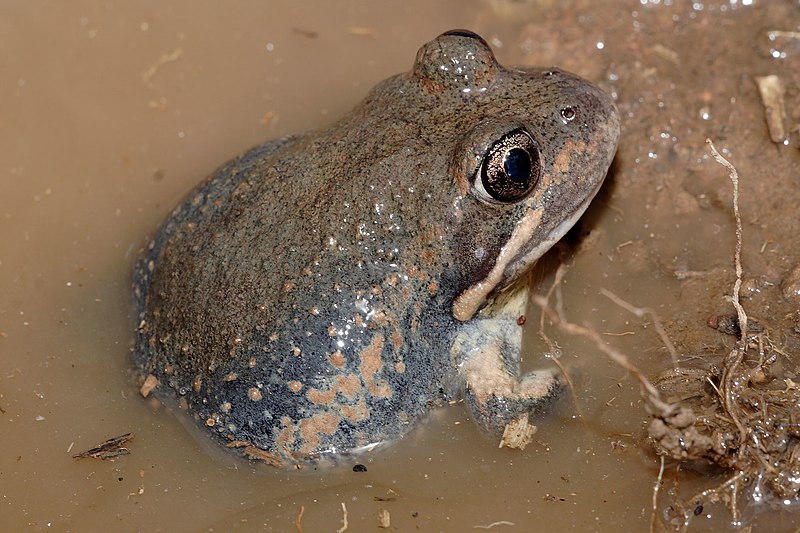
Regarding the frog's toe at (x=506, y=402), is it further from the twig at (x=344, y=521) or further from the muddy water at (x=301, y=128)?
the twig at (x=344, y=521)

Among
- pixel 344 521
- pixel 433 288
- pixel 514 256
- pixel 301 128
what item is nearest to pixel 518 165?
pixel 514 256

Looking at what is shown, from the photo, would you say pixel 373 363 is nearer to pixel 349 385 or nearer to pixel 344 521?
pixel 349 385

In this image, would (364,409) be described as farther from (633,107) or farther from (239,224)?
(633,107)

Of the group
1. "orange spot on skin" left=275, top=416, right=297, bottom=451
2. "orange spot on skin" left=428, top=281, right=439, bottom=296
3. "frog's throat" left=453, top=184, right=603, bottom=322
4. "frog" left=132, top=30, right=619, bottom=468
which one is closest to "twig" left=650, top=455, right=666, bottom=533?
"frog" left=132, top=30, right=619, bottom=468

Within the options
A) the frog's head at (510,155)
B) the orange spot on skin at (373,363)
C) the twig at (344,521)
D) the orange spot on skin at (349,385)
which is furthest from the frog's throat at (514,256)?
the twig at (344,521)

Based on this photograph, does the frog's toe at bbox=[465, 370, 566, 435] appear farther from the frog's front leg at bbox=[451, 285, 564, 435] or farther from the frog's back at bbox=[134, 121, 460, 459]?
the frog's back at bbox=[134, 121, 460, 459]

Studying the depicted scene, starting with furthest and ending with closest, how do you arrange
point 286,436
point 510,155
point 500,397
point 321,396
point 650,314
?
point 650,314, point 500,397, point 286,436, point 321,396, point 510,155
